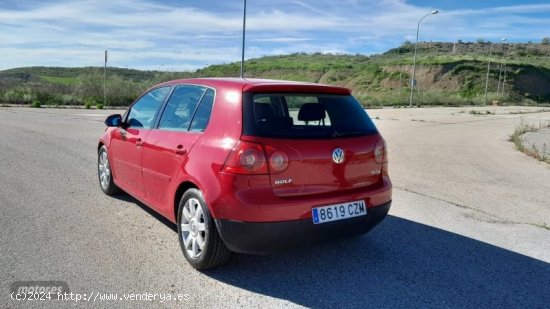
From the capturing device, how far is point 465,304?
3.28 meters

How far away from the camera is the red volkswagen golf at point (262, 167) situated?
3352 millimetres

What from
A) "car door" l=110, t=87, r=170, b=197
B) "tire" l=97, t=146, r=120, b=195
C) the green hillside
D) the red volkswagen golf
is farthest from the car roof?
the green hillside

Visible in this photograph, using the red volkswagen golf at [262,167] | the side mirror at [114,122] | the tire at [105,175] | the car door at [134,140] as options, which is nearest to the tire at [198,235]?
the red volkswagen golf at [262,167]

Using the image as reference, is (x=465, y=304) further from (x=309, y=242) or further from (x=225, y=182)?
(x=225, y=182)

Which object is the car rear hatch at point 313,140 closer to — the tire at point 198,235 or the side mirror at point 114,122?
the tire at point 198,235

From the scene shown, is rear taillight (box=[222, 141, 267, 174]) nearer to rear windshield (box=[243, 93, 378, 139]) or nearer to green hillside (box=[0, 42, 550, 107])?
rear windshield (box=[243, 93, 378, 139])

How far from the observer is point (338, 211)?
3.65m

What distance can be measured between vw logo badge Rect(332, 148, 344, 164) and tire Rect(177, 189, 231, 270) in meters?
1.10

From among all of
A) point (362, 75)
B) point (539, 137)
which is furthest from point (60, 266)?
point (362, 75)

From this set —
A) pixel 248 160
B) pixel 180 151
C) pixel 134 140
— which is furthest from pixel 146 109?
pixel 248 160

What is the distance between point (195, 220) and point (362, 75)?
79.5 m

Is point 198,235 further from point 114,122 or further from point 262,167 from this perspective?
point 114,122

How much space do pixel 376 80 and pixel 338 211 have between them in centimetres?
7640

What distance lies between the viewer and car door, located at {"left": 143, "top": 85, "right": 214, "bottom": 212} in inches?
153
